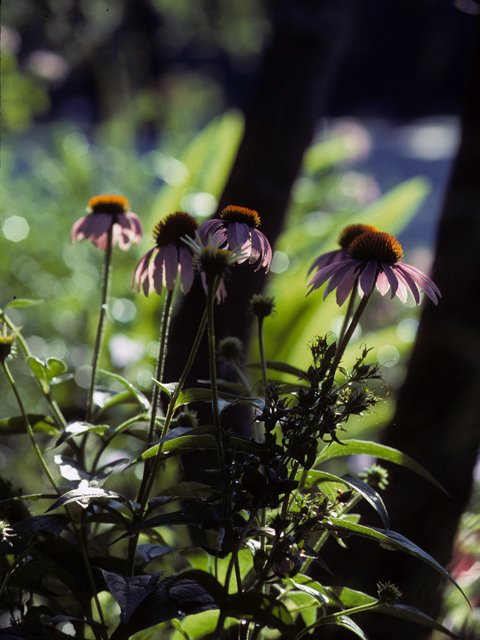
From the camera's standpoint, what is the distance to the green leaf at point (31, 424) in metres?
0.55

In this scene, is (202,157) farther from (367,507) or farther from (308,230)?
(367,507)

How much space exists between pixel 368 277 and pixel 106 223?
24 centimetres

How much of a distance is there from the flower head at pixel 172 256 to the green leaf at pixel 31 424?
0.39 feet

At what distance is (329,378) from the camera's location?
0.43 meters

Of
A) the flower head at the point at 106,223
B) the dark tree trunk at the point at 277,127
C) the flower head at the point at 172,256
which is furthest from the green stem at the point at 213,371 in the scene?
the dark tree trunk at the point at 277,127

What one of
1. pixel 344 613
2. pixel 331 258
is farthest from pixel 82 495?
pixel 331 258

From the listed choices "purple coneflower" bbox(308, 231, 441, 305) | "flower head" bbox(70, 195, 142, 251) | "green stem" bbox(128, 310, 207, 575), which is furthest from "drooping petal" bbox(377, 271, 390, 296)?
"flower head" bbox(70, 195, 142, 251)

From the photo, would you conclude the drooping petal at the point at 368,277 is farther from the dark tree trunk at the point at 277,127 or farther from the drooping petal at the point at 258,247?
the dark tree trunk at the point at 277,127

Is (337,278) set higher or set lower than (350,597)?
higher

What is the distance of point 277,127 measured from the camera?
1123 millimetres

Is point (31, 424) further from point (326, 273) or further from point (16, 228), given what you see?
point (16, 228)

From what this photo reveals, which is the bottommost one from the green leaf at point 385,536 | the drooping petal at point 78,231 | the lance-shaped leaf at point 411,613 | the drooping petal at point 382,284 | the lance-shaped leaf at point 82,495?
the lance-shaped leaf at point 411,613

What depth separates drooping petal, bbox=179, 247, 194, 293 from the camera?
50 centimetres

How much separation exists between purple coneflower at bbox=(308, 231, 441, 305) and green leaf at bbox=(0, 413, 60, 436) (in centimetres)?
20
